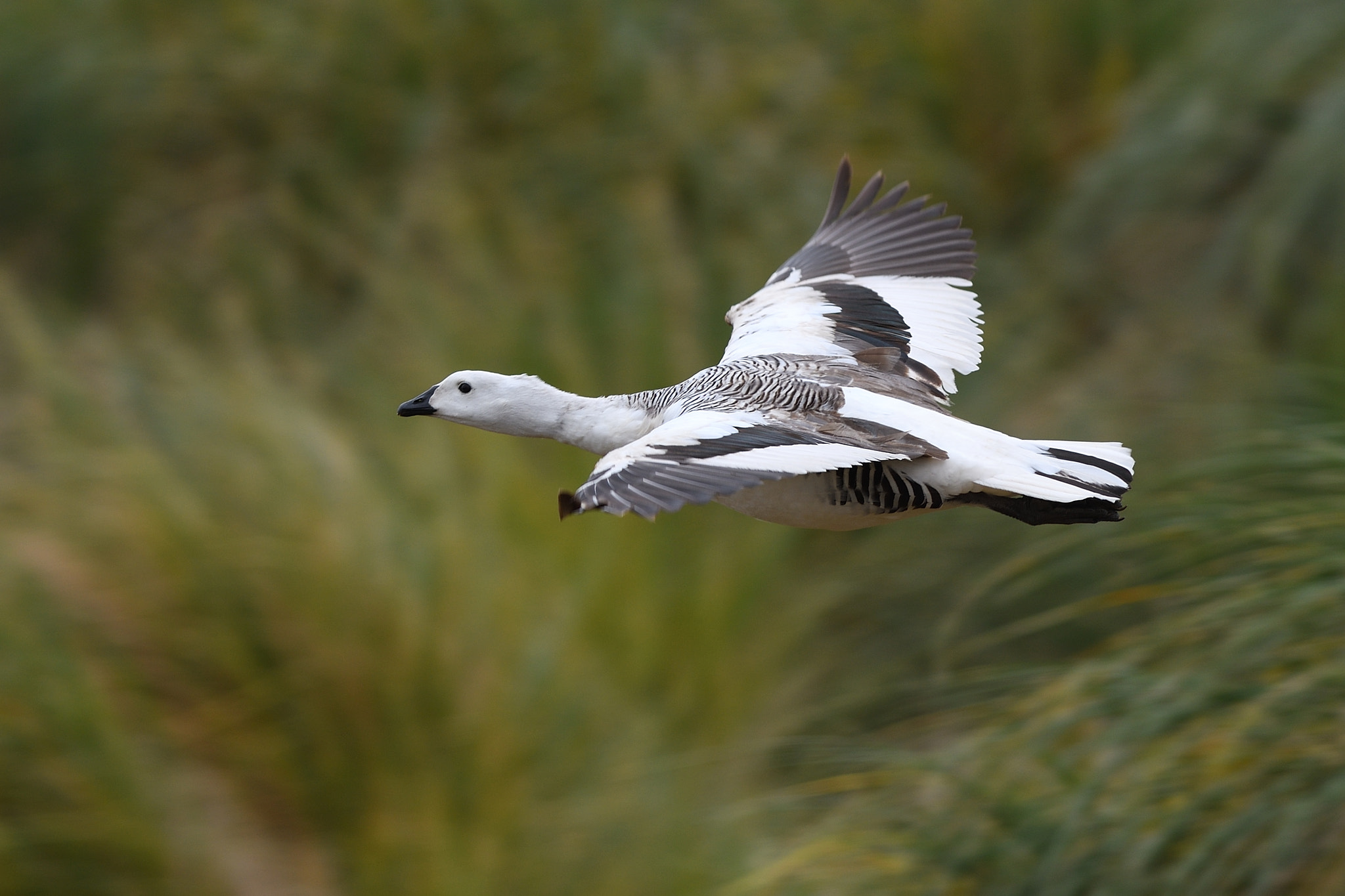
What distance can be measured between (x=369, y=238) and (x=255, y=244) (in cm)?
69

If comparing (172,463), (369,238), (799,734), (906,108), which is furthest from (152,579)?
(906,108)

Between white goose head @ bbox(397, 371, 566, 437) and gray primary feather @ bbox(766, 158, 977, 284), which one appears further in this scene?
gray primary feather @ bbox(766, 158, 977, 284)

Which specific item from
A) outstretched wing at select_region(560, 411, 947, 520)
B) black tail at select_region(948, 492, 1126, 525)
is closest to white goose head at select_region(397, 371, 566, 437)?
outstretched wing at select_region(560, 411, 947, 520)

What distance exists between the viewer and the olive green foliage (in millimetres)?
4496

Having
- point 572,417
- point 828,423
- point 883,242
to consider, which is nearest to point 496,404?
point 572,417

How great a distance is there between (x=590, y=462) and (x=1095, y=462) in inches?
106

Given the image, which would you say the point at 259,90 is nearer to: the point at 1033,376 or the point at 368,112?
the point at 368,112

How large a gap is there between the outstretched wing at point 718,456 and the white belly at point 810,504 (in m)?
0.13

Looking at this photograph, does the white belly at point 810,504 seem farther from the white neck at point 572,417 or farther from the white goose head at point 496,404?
the white goose head at point 496,404

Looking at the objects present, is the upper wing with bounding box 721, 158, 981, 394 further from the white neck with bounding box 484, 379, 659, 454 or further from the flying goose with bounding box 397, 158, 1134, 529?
the white neck with bounding box 484, 379, 659, 454

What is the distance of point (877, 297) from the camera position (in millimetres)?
5098

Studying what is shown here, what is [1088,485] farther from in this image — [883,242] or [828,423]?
[883,242]

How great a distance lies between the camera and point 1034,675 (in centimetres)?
499

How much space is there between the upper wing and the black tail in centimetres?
88
